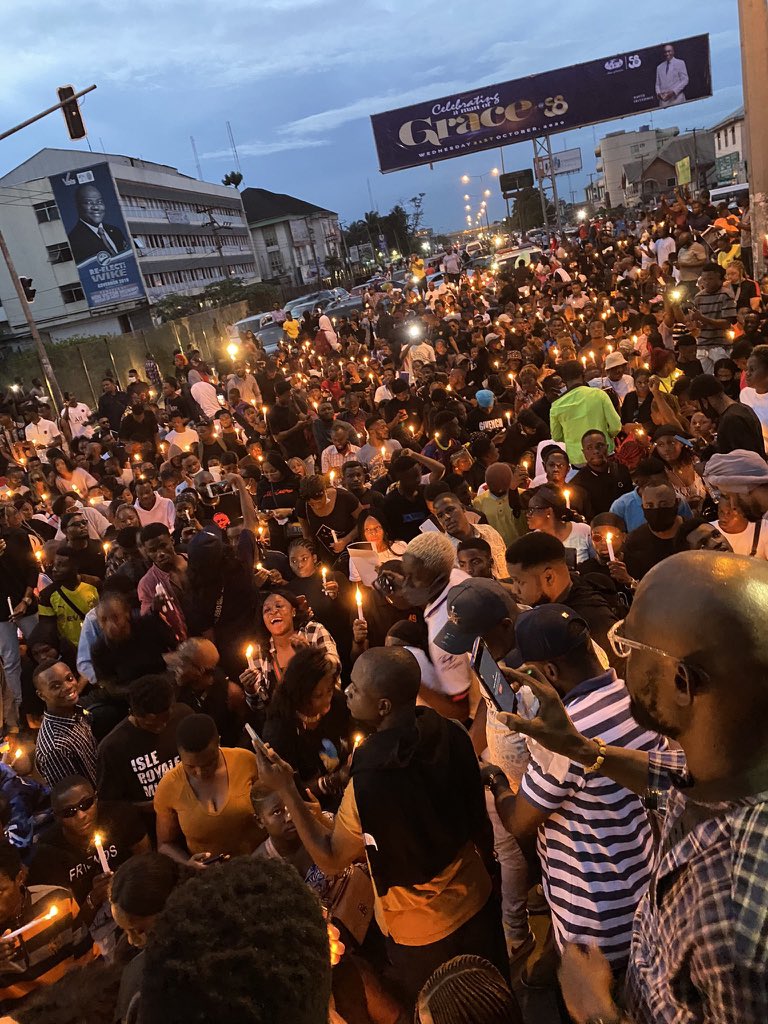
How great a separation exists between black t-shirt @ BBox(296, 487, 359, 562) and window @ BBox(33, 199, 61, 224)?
52.7 m

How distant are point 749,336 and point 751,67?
472cm

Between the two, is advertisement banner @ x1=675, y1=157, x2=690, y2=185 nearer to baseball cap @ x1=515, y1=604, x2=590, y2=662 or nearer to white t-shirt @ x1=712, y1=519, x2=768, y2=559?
white t-shirt @ x1=712, y1=519, x2=768, y2=559

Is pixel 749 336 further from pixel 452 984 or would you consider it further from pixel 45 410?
pixel 45 410

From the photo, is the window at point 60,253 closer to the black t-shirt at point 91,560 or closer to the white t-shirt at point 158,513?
the white t-shirt at point 158,513

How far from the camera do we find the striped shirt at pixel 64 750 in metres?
4.73

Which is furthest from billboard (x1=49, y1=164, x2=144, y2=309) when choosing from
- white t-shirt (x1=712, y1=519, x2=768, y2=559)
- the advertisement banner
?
white t-shirt (x1=712, y1=519, x2=768, y2=559)

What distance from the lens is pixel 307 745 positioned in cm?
410

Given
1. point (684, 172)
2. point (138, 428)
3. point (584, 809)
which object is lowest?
point (138, 428)

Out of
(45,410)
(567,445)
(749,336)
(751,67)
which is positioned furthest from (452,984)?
(45,410)

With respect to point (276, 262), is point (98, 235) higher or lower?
higher

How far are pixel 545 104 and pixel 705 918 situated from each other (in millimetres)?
36162

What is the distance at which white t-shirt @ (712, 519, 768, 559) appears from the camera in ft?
14.2

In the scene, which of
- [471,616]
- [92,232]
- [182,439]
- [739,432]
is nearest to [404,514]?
[739,432]

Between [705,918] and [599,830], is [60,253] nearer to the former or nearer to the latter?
[599,830]
